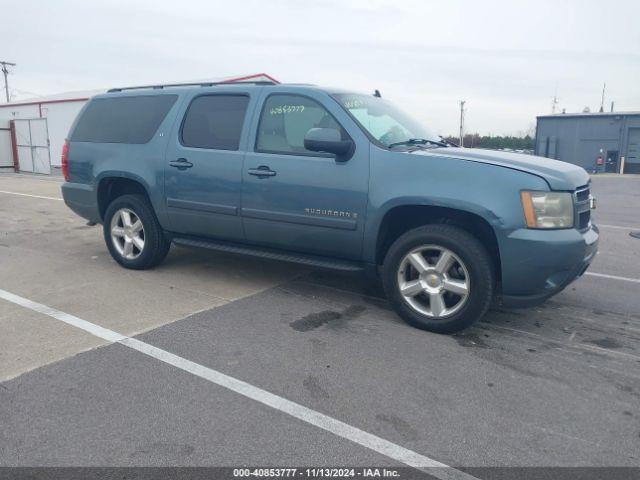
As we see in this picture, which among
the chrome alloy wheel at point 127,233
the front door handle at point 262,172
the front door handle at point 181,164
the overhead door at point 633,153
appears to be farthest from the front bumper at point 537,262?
the overhead door at point 633,153

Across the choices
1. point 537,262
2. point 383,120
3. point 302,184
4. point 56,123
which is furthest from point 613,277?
→ point 56,123

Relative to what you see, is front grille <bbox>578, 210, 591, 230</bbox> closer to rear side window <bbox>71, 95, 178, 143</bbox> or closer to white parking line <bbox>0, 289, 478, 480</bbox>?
white parking line <bbox>0, 289, 478, 480</bbox>

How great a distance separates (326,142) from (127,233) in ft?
9.09

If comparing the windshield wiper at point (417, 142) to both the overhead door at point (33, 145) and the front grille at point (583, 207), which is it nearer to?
the front grille at point (583, 207)

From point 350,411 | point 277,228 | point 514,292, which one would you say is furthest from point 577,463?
point 277,228

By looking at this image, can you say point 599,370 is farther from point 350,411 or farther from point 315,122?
Result: point 315,122

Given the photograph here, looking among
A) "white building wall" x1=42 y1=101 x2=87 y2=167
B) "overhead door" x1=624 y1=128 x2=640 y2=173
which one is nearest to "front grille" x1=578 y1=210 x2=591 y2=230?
"white building wall" x1=42 y1=101 x2=87 y2=167

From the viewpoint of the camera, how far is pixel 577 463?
2.58 meters

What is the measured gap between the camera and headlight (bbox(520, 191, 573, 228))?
377 centimetres

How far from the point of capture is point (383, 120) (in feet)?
15.9

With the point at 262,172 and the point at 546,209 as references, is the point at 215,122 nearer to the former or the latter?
the point at 262,172

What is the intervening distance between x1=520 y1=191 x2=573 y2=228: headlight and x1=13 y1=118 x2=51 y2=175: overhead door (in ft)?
76.9

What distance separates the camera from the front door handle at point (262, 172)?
4711 mm

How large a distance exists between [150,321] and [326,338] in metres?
1.44
